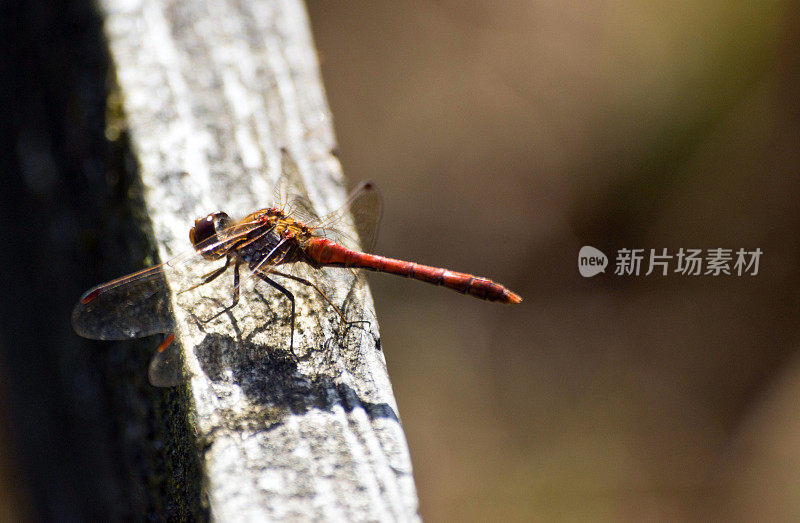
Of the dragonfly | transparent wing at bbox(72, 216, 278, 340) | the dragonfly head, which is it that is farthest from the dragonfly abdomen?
transparent wing at bbox(72, 216, 278, 340)

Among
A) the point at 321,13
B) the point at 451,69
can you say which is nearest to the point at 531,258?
the point at 451,69

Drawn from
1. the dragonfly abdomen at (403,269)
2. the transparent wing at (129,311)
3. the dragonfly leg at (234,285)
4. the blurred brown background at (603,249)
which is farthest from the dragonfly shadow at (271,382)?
the blurred brown background at (603,249)

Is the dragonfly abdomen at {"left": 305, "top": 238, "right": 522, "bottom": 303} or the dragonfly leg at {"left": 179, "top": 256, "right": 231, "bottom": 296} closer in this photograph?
the dragonfly leg at {"left": 179, "top": 256, "right": 231, "bottom": 296}

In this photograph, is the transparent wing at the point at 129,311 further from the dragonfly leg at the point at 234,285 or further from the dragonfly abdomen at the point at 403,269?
the dragonfly abdomen at the point at 403,269

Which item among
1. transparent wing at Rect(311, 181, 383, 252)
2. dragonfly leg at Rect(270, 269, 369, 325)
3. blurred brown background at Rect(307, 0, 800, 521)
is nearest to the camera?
dragonfly leg at Rect(270, 269, 369, 325)

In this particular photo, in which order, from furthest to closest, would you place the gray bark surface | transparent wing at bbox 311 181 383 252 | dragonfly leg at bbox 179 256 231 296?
transparent wing at bbox 311 181 383 252
dragonfly leg at bbox 179 256 231 296
the gray bark surface

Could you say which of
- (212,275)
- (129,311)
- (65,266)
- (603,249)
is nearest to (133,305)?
(129,311)

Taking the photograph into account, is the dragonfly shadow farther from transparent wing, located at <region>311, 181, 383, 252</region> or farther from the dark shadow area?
transparent wing, located at <region>311, 181, 383, 252</region>

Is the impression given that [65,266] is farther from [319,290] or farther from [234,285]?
[319,290]

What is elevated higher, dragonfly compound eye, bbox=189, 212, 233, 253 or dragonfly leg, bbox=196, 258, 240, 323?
dragonfly compound eye, bbox=189, 212, 233, 253
